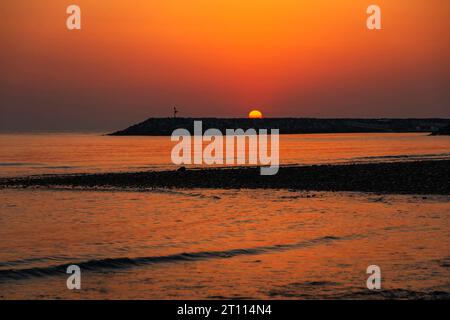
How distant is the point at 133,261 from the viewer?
16844mm

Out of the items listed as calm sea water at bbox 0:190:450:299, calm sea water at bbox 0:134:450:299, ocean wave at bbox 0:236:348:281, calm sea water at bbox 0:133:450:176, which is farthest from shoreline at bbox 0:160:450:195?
ocean wave at bbox 0:236:348:281

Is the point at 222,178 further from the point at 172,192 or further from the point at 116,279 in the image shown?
the point at 116,279

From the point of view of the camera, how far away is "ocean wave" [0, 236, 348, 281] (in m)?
15.5

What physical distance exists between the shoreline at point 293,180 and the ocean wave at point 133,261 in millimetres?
15567

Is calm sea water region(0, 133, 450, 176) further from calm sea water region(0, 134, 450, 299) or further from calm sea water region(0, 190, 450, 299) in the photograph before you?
calm sea water region(0, 190, 450, 299)

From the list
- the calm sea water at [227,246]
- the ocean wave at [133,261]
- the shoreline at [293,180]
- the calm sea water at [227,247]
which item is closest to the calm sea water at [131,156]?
the shoreline at [293,180]

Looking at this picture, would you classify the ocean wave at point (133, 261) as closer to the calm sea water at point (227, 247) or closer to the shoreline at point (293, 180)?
the calm sea water at point (227, 247)

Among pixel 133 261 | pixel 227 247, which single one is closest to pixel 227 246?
pixel 227 247

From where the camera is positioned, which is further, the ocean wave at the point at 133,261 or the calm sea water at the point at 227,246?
the ocean wave at the point at 133,261

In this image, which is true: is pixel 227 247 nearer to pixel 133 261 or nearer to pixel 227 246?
pixel 227 246

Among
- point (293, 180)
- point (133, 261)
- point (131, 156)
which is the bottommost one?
point (131, 156)

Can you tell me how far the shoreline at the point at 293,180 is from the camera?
34.7 m

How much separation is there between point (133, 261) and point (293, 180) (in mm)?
23572
